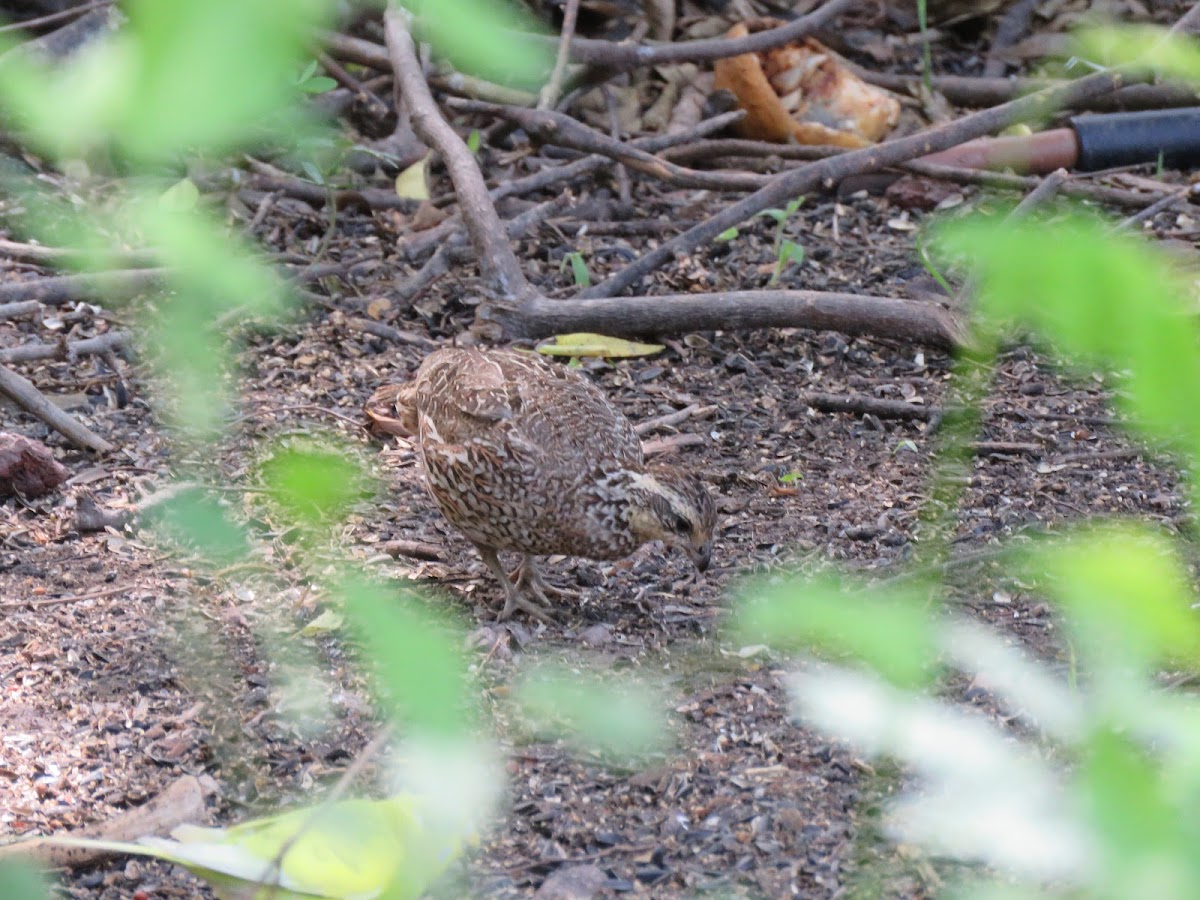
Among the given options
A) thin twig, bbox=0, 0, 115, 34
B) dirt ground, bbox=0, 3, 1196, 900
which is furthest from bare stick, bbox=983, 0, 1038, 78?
thin twig, bbox=0, 0, 115, 34

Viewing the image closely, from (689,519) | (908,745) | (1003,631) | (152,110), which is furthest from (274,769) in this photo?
(152,110)

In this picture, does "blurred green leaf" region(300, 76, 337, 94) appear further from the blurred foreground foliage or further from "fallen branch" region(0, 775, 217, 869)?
"fallen branch" region(0, 775, 217, 869)

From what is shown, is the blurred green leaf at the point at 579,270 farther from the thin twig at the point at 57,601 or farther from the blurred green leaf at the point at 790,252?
the thin twig at the point at 57,601

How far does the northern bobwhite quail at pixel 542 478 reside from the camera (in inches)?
192

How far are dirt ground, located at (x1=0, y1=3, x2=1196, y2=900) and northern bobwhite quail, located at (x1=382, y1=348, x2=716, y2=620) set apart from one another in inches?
11.2

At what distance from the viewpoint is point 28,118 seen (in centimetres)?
110

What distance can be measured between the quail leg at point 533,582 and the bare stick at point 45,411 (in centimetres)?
184

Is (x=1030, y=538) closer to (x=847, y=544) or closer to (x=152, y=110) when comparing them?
(x=847, y=544)

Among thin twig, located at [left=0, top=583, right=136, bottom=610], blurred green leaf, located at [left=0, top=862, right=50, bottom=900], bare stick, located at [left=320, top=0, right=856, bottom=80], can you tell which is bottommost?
blurred green leaf, located at [left=0, top=862, right=50, bottom=900]

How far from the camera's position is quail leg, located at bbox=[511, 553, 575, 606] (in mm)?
5226

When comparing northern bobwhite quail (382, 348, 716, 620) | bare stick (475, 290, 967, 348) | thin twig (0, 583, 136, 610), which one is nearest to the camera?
thin twig (0, 583, 136, 610)

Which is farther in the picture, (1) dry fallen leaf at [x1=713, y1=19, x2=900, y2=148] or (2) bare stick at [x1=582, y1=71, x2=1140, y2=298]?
(1) dry fallen leaf at [x1=713, y1=19, x2=900, y2=148]

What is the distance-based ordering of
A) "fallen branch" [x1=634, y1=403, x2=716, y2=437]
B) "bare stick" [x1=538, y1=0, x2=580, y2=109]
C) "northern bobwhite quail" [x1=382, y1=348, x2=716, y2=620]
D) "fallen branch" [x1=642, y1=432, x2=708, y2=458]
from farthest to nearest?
"bare stick" [x1=538, y1=0, x2=580, y2=109], "fallen branch" [x1=634, y1=403, x2=716, y2=437], "fallen branch" [x1=642, y1=432, x2=708, y2=458], "northern bobwhite quail" [x1=382, y1=348, x2=716, y2=620]

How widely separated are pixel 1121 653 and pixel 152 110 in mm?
923
